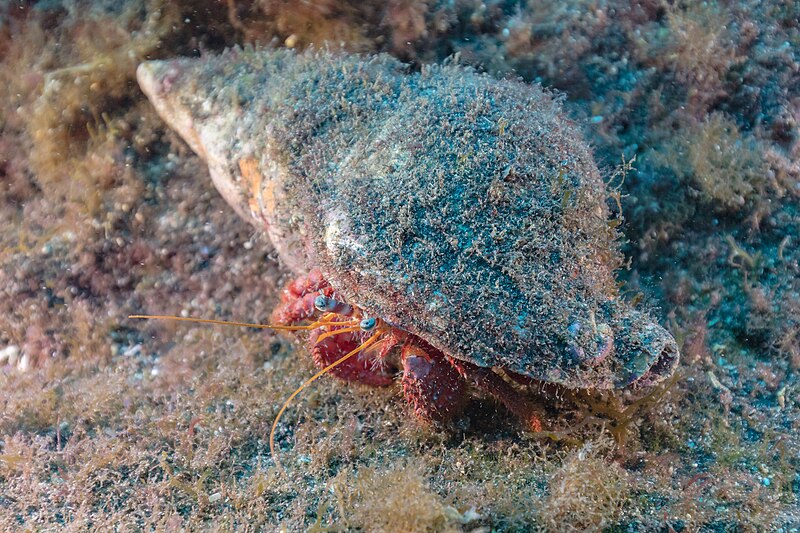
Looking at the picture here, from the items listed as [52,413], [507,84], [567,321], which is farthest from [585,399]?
[52,413]

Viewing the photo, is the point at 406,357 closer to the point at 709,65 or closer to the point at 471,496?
the point at 471,496

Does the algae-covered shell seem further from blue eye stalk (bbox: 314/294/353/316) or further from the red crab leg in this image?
the red crab leg

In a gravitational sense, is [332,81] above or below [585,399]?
above

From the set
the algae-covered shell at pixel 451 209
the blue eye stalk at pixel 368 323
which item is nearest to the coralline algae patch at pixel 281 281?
the algae-covered shell at pixel 451 209

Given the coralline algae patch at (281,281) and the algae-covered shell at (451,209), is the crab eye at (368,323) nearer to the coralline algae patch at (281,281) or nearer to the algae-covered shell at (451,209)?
the algae-covered shell at (451,209)

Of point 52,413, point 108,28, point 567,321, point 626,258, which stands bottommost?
point 52,413

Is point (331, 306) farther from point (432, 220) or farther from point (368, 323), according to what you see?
point (432, 220)

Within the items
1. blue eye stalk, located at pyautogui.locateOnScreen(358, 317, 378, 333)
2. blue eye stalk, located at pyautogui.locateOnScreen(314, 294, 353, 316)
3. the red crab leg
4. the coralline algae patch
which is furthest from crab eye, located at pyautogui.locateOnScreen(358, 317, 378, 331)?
the coralline algae patch
